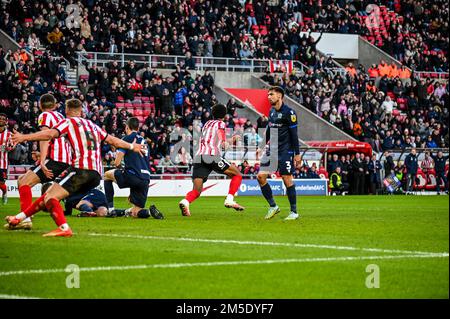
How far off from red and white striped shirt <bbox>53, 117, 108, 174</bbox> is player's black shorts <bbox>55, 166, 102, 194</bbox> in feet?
0.24

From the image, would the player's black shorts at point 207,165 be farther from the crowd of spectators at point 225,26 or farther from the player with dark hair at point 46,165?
the crowd of spectators at point 225,26

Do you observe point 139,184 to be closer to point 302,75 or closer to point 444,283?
point 444,283

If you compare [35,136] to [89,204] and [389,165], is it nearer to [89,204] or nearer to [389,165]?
[89,204]

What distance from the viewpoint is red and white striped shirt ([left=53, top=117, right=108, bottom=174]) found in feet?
42.5

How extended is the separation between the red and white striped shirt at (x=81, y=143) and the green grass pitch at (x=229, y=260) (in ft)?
3.57

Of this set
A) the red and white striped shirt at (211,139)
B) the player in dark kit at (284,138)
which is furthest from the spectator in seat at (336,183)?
the player in dark kit at (284,138)

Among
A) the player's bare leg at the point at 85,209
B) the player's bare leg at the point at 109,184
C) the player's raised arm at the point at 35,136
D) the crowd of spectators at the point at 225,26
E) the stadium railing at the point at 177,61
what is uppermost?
the crowd of spectators at the point at 225,26

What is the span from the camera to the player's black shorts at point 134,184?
1825 centimetres

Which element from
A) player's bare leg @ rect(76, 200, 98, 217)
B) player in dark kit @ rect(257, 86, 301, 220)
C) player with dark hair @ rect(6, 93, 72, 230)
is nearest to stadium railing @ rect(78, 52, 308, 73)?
player's bare leg @ rect(76, 200, 98, 217)

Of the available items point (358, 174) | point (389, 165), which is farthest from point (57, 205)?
point (389, 165)

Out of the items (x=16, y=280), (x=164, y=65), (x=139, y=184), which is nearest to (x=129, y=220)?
(x=139, y=184)

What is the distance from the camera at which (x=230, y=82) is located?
4344cm

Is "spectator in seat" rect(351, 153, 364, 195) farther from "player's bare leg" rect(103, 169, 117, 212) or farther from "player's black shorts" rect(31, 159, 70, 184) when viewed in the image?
"player's black shorts" rect(31, 159, 70, 184)
